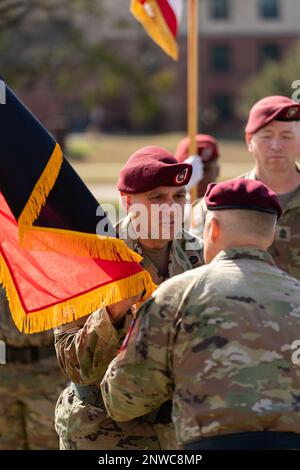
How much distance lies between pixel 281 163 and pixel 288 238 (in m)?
0.43

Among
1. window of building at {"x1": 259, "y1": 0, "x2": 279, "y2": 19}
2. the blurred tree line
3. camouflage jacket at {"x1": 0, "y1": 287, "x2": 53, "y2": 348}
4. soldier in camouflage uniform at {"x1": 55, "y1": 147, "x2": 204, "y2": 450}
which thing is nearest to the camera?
soldier in camouflage uniform at {"x1": 55, "y1": 147, "x2": 204, "y2": 450}

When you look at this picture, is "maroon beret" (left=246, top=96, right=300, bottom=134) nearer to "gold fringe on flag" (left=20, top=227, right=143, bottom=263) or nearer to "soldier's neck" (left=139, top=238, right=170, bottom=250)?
"soldier's neck" (left=139, top=238, right=170, bottom=250)

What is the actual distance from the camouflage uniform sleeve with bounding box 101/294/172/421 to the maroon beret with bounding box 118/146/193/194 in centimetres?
112

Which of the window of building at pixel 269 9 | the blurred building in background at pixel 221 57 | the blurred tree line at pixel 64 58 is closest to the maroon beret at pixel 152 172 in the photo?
the blurred tree line at pixel 64 58

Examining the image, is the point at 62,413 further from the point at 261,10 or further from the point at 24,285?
the point at 261,10

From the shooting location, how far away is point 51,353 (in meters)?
6.43

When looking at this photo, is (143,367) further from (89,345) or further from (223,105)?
(223,105)

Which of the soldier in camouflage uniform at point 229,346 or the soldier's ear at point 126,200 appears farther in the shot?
the soldier's ear at point 126,200

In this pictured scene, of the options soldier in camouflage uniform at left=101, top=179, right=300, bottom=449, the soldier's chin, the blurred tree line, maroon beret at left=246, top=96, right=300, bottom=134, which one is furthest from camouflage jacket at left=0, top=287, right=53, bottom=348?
the blurred tree line

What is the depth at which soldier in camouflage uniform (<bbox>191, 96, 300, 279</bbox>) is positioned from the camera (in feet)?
21.0

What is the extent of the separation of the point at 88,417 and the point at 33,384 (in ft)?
6.11

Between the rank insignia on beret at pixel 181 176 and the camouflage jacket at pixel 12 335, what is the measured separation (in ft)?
5.60

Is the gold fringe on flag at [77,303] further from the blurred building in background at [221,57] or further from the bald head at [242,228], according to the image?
the blurred building in background at [221,57]

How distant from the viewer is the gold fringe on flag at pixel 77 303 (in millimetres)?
4250
